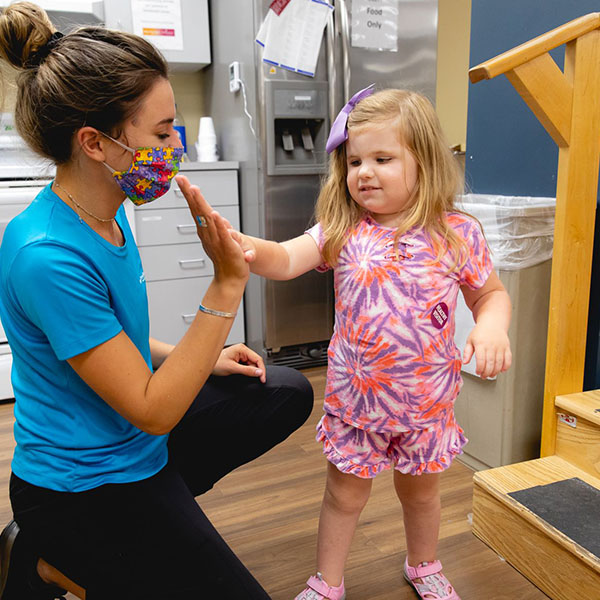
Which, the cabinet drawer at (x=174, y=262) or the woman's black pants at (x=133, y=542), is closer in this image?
the woman's black pants at (x=133, y=542)

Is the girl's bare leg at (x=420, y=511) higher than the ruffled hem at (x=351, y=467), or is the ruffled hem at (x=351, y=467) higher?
the ruffled hem at (x=351, y=467)

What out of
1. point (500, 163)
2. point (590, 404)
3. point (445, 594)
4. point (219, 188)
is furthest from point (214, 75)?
point (445, 594)

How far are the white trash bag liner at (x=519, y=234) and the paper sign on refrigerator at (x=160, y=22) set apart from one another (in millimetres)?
1919

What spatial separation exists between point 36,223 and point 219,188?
198 cm

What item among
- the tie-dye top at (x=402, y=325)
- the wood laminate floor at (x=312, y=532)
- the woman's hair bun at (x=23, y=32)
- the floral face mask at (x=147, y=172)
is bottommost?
the wood laminate floor at (x=312, y=532)

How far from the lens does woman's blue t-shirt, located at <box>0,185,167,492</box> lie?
84 cm

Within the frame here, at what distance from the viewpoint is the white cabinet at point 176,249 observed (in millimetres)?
2723

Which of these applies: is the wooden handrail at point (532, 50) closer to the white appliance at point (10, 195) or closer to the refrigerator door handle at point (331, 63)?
the refrigerator door handle at point (331, 63)

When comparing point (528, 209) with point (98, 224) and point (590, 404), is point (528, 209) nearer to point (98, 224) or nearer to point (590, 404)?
point (590, 404)

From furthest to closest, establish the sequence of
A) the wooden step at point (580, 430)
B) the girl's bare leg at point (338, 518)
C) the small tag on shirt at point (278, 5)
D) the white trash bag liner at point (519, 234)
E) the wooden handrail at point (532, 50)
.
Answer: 1. the small tag on shirt at point (278, 5)
2. the white trash bag liner at point (519, 234)
3. the wooden step at point (580, 430)
4. the wooden handrail at point (532, 50)
5. the girl's bare leg at point (338, 518)

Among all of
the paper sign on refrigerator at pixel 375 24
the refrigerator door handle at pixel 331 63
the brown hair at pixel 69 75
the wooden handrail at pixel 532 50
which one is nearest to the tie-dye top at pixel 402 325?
the wooden handrail at pixel 532 50

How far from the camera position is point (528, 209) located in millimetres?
1654

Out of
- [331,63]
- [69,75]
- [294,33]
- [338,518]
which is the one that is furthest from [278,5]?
[338,518]

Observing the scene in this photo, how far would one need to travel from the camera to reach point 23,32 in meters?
0.90
